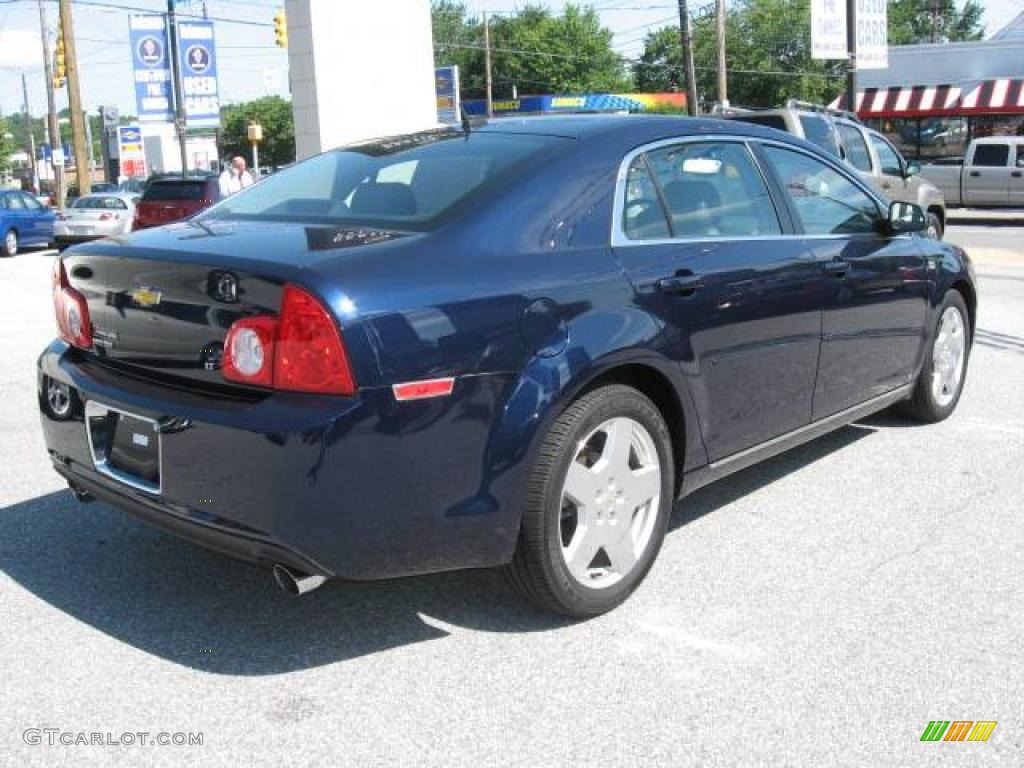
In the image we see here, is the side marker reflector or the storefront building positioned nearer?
the side marker reflector

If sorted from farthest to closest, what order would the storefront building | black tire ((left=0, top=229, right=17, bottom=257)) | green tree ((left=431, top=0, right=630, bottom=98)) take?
green tree ((left=431, top=0, right=630, bottom=98))
the storefront building
black tire ((left=0, top=229, right=17, bottom=257))

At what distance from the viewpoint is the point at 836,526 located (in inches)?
176

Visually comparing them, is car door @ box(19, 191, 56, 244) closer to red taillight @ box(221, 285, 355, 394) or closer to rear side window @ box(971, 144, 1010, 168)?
rear side window @ box(971, 144, 1010, 168)

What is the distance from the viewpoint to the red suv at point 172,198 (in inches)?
739

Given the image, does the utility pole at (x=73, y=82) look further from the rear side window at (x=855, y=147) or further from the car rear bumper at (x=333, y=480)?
the car rear bumper at (x=333, y=480)

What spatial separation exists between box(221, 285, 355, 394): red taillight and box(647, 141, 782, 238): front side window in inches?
59.2

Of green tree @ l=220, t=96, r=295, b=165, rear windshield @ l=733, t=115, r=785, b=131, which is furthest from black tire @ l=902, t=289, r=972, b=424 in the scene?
green tree @ l=220, t=96, r=295, b=165

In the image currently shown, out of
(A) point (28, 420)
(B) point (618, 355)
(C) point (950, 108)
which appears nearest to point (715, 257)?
(B) point (618, 355)

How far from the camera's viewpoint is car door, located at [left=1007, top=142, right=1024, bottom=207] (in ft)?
71.4

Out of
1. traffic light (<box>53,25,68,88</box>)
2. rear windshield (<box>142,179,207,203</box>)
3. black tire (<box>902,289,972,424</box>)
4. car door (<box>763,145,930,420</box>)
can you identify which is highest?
traffic light (<box>53,25,68,88</box>)

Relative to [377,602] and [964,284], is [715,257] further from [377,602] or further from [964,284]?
[964,284]

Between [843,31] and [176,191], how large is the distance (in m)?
13.9

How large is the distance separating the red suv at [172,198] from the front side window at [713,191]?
50.9ft

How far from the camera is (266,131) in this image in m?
108
